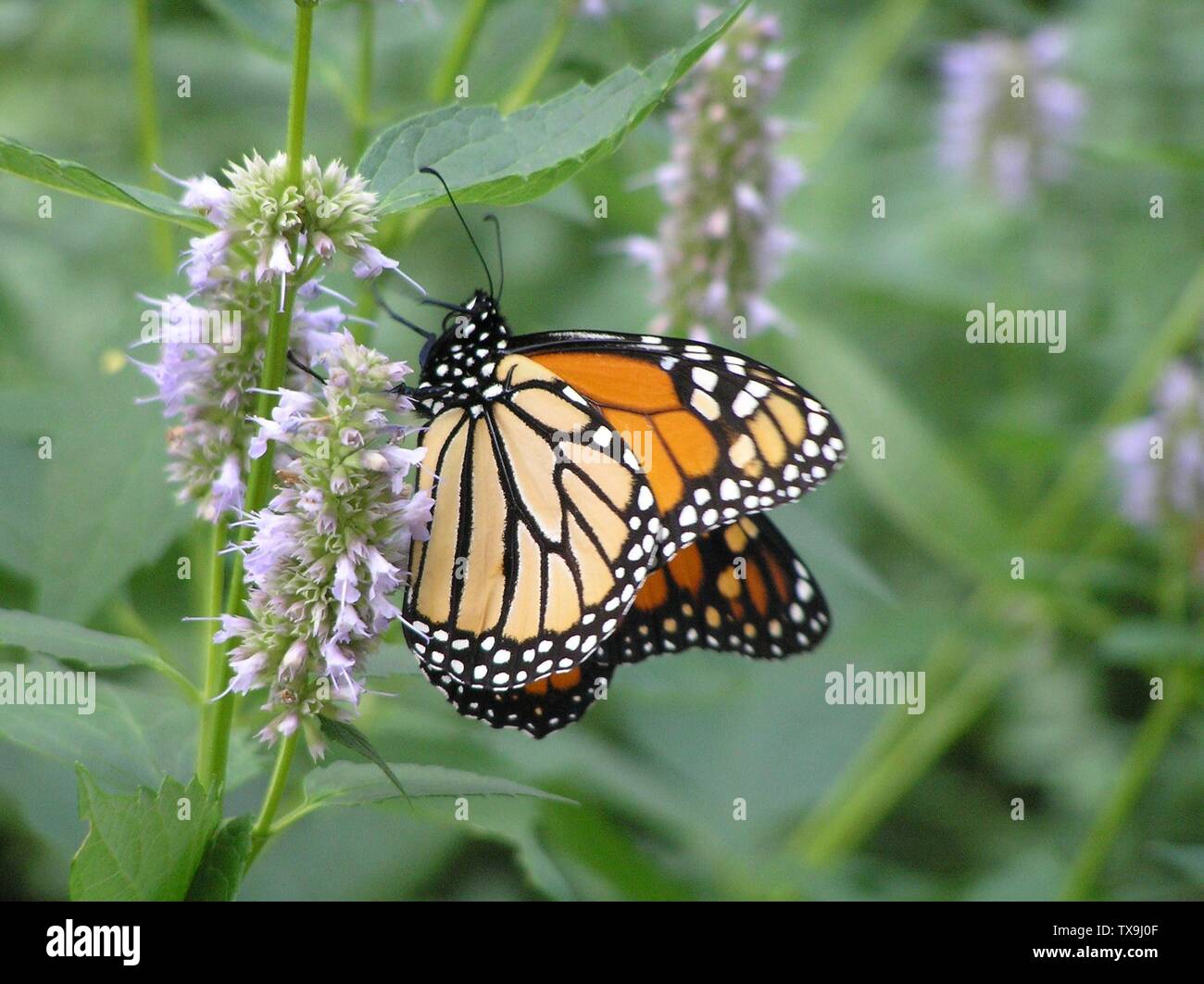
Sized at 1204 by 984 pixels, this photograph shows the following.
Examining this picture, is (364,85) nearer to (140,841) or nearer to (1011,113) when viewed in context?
(140,841)

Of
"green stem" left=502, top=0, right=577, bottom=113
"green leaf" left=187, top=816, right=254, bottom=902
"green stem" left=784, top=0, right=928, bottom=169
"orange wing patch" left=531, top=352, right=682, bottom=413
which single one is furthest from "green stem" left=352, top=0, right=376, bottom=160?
"green stem" left=784, top=0, right=928, bottom=169

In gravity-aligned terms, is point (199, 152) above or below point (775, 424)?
above

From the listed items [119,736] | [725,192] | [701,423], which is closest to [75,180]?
[119,736]

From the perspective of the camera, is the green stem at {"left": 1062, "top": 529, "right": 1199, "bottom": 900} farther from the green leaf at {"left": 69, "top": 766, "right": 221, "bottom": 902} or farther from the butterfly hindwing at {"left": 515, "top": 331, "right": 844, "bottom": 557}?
the green leaf at {"left": 69, "top": 766, "right": 221, "bottom": 902}

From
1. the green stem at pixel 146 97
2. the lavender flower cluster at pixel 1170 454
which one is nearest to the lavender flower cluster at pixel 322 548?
the green stem at pixel 146 97

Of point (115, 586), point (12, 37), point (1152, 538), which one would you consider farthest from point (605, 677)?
point (12, 37)

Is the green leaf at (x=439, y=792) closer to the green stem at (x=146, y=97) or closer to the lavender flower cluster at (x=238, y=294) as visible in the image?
the lavender flower cluster at (x=238, y=294)
